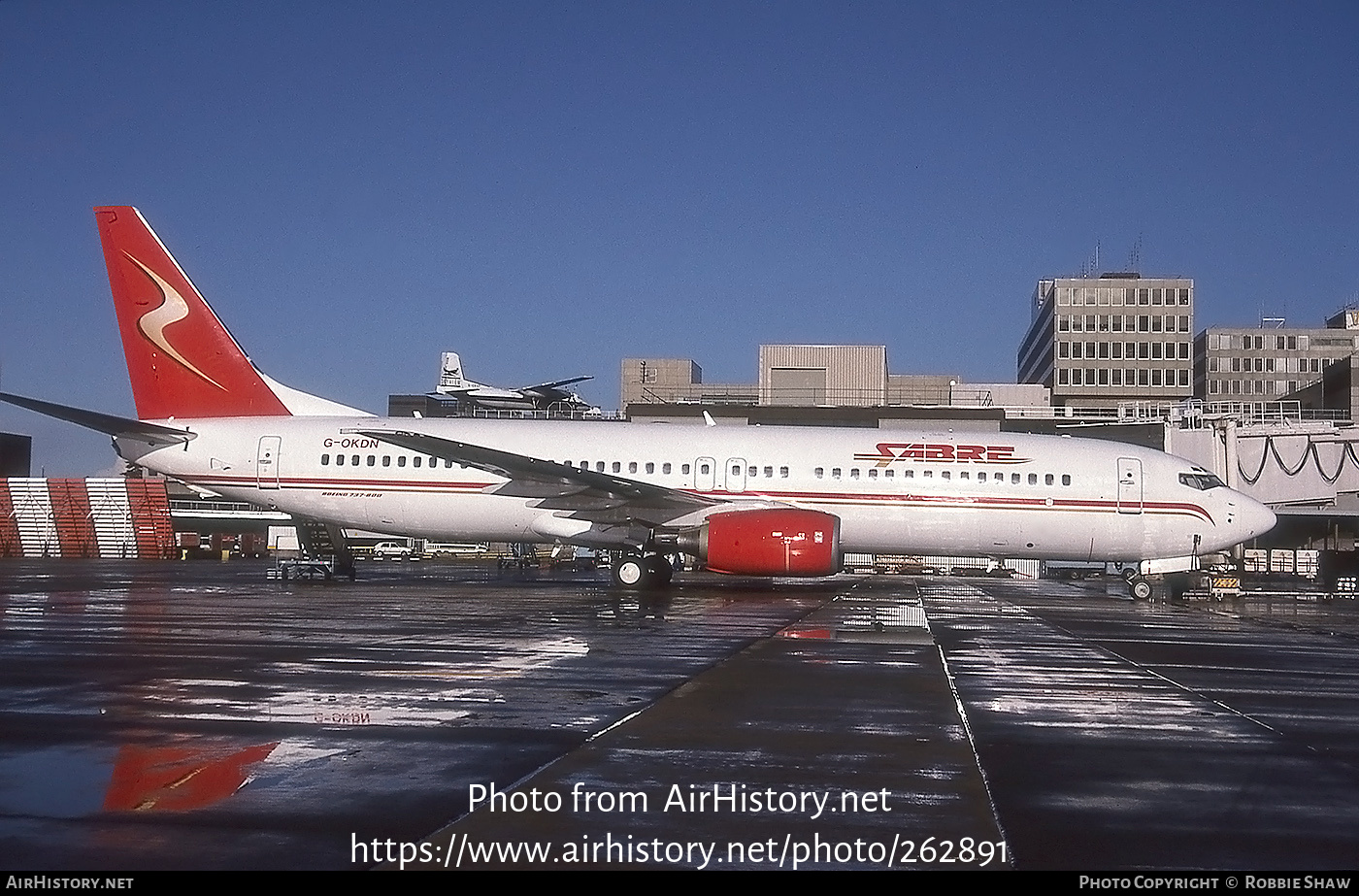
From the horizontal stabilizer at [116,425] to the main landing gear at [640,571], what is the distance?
984 cm

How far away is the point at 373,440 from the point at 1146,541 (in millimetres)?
16526

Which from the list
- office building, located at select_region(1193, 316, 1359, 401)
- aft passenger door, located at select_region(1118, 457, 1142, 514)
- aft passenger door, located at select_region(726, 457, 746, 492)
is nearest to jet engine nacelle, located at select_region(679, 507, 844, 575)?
aft passenger door, located at select_region(726, 457, 746, 492)

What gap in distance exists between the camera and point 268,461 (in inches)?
963

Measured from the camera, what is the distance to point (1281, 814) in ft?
18.1

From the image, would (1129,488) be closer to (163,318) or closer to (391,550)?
(163,318)

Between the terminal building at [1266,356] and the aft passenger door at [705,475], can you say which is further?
the terminal building at [1266,356]

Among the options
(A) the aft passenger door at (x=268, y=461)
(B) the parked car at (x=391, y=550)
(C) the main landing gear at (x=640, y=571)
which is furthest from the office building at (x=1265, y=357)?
(A) the aft passenger door at (x=268, y=461)

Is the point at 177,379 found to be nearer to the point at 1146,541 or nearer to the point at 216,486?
the point at 216,486

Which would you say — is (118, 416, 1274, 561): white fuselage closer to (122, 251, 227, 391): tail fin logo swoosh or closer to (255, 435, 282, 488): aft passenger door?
(255, 435, 282, 488): aft passenger door

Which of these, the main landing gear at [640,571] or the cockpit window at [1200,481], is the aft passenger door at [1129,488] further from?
the main landing gear at [640,571]

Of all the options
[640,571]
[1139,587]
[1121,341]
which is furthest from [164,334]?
[1121,341]

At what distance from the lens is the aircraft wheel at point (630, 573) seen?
22891 millimetres

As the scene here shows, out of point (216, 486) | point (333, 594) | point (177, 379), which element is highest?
point (177, 379)
